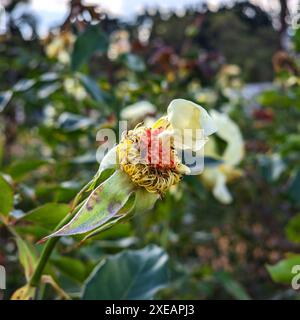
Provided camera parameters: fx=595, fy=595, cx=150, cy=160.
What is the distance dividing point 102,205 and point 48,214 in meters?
0.18

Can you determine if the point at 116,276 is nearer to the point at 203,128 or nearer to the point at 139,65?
the point at 203,128

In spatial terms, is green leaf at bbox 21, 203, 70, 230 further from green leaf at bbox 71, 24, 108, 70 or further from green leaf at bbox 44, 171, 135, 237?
green leaf at bbox 71, 24, 108, 70

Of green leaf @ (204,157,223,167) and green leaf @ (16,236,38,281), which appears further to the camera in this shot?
green leaf @ (204,157,223,167)

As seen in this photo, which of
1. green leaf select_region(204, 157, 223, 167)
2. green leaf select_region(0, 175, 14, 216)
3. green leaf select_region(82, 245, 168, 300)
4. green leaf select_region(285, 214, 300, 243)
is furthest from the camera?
green leaf select_region(285, 214, 300, 243)

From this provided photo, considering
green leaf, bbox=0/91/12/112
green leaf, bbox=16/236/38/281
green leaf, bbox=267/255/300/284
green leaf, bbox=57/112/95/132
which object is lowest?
green leaf, bbox=267/255/300/284

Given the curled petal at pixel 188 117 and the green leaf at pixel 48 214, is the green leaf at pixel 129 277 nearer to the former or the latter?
the green leaf at pixel 48 214

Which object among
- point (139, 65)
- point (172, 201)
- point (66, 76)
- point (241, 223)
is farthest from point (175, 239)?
point (241, 223)

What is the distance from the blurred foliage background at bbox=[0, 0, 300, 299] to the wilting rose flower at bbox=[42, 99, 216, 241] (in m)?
0.13

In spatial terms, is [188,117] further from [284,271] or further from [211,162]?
[211,162]

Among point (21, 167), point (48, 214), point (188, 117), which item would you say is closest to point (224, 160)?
point (21, 167)

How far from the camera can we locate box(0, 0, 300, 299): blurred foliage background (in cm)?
77

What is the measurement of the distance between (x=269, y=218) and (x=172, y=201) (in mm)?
1543

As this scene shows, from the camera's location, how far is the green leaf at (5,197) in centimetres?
55

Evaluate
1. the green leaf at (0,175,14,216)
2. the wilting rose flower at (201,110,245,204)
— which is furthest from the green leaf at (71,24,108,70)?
the green leaf at (0,175,14,216)
